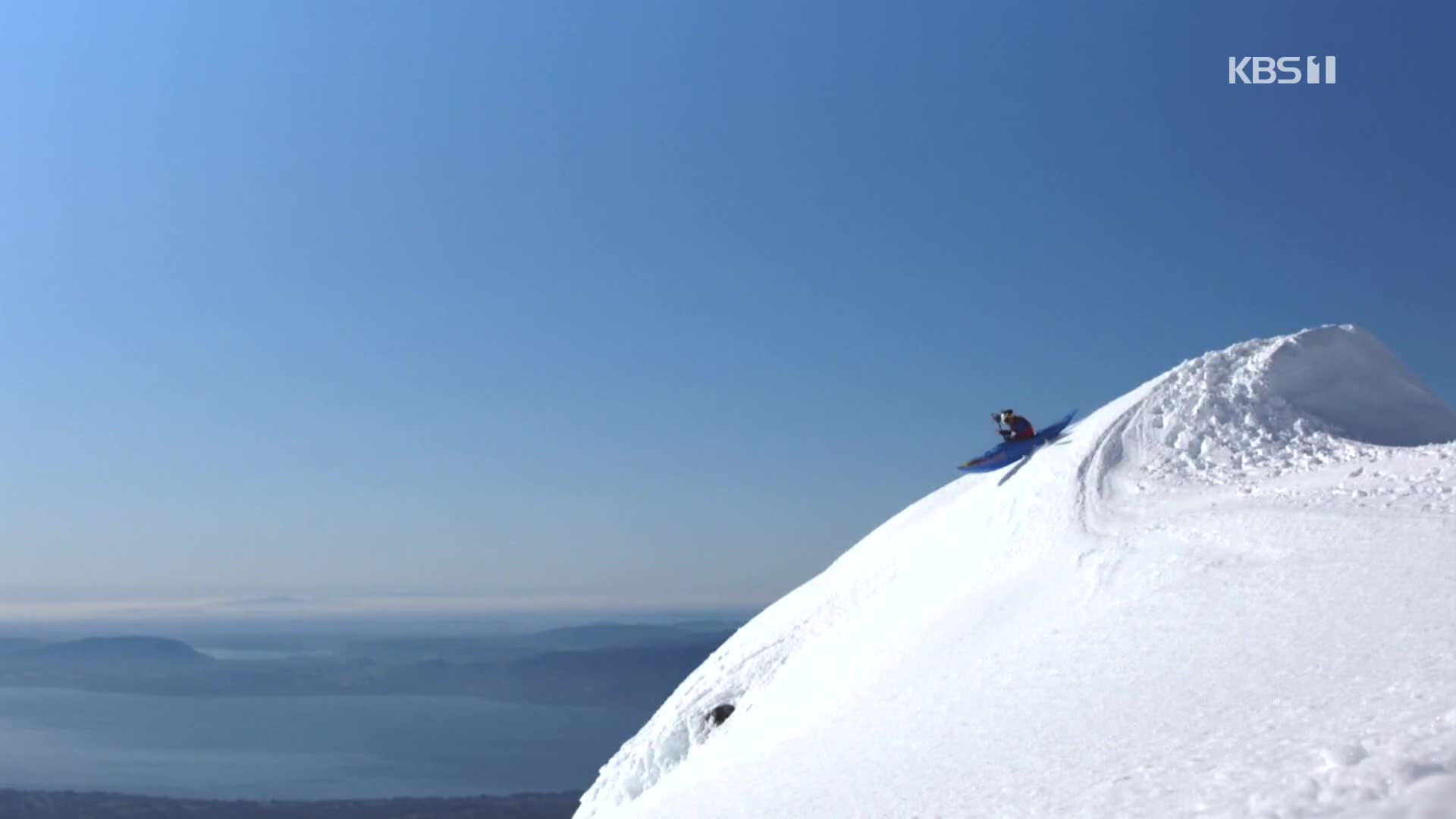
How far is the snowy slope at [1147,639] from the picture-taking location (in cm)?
820

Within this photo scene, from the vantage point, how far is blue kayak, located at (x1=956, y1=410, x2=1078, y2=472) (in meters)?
20.7

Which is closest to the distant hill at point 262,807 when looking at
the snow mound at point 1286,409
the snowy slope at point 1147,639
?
the snowy slope at point 1147,639

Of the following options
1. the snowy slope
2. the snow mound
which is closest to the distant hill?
the snowy slope

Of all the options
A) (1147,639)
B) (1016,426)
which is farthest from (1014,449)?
(1147,639)

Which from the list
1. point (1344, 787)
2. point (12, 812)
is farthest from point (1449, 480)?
point (12, 812)

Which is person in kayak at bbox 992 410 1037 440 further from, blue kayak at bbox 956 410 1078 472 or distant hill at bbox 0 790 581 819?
distant hill at bbox 0 790 581 819

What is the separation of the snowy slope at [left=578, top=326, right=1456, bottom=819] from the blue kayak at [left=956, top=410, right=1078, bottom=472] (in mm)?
332

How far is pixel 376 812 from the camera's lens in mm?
87188

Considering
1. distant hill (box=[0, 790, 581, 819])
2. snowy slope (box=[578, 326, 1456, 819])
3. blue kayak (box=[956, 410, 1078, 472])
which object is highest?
blue kayak (box=[956, 410, 1078, 472])

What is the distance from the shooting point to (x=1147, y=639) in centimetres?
1207

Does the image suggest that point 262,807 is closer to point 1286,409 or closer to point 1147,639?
point 1286,409

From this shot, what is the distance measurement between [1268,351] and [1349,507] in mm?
6112

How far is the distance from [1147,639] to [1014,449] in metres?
A: 9.00

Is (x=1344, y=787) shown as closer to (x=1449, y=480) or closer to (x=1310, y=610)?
(x=1310, y=610)
